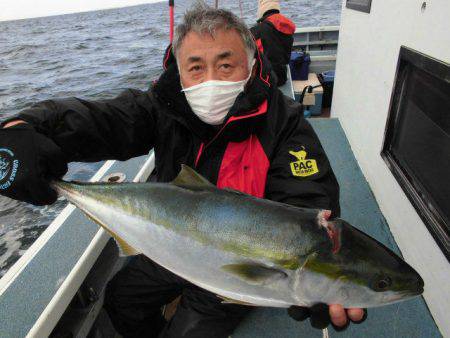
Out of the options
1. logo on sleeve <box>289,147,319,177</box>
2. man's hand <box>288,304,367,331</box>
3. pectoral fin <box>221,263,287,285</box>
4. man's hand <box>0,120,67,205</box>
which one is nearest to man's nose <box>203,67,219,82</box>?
logo on sleeve <box>289,147,319,177</box>

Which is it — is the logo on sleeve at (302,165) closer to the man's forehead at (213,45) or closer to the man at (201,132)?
the man at (201,132)

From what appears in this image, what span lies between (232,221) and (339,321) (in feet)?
1.89

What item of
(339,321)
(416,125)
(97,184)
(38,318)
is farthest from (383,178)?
(38,318)

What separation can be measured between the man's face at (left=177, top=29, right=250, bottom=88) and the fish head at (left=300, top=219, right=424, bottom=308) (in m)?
1.24

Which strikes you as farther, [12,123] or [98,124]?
[98,124]

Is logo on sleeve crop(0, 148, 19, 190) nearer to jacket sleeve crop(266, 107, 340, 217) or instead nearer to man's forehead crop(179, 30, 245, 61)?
man's forehead crop(179, 30, 245, 61)

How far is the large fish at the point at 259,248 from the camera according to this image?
3.95ft

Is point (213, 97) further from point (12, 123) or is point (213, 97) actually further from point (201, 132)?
point (12, 123)

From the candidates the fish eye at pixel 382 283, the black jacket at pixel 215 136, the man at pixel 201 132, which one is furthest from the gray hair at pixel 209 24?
the fish eye at pixel 382 283

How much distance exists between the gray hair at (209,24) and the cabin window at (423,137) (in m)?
1.20

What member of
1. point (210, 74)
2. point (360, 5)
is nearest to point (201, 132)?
point (210, 74)

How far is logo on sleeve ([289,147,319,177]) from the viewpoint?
190 cm

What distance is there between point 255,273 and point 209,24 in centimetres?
147

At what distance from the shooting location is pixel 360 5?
4105 mm
